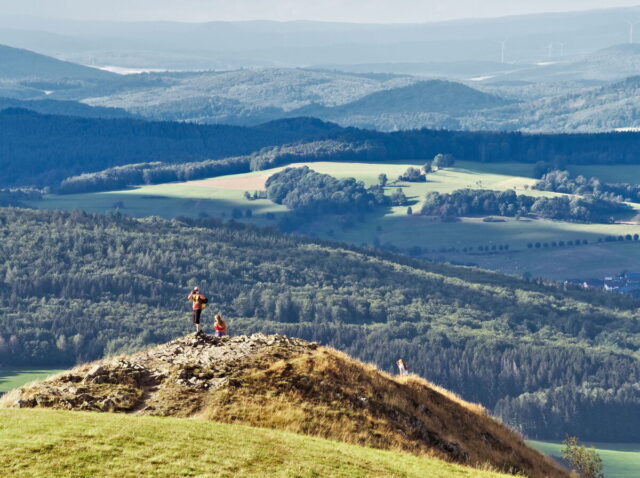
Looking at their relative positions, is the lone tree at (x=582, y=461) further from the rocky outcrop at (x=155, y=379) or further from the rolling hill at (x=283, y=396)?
the rocky outcrop at (x=155, y=379)

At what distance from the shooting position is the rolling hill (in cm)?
7019

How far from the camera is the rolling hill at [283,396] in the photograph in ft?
230

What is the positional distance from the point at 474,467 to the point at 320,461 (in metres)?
12.8

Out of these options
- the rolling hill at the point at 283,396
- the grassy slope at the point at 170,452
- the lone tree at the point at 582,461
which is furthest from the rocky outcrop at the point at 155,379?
the lone tree at the point at 582,461

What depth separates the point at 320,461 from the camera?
61438 mm

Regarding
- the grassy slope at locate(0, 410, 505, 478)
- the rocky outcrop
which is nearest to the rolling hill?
the rocky outcrop

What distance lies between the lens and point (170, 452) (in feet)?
192

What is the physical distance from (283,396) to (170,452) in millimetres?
14533

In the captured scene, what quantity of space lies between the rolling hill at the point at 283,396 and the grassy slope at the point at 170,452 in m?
4.11

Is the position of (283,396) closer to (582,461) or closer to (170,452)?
(170,452)

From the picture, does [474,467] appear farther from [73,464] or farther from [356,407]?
[73,464]

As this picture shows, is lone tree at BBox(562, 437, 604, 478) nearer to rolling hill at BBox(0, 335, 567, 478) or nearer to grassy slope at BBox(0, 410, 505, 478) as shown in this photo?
rolling hill at BBox(0, 335, 567, 478)

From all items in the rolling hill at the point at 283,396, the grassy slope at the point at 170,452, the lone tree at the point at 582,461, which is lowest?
the lone tree at the point at 582,461

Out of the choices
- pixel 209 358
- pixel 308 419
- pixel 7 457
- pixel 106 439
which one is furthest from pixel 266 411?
pixel 7 457
